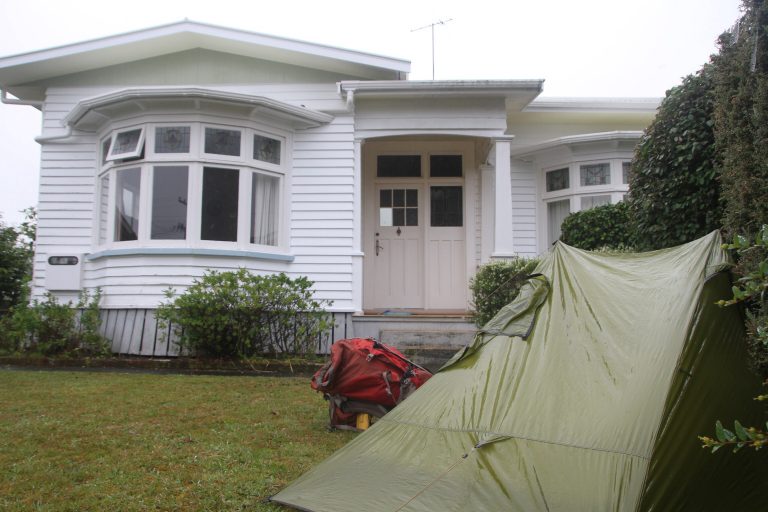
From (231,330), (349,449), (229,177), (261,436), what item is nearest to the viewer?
(349,449)

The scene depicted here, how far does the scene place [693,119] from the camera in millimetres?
4375

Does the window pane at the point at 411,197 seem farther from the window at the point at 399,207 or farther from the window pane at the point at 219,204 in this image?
the window pane at the point at 219,204

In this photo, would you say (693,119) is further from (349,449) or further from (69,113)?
A: (69,113)

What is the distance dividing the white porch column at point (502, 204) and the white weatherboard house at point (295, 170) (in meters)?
0.02

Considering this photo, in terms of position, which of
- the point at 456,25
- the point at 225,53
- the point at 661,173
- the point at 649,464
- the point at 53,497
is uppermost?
the point at 456,25

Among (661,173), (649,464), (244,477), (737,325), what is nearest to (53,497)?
(244,477)

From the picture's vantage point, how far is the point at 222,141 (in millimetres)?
8578

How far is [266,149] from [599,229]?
4751 mm

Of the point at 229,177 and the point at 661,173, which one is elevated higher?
the point at 229,177

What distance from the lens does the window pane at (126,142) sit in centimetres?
859

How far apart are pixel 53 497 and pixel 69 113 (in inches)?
286

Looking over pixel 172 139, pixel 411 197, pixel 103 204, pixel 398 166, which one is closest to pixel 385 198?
pixel 411 197

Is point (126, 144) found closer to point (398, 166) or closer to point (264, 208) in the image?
point (264, 208)

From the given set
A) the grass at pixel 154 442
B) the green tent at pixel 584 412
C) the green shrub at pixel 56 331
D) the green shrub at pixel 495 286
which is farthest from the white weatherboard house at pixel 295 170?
the green tent at pixel 584 412
